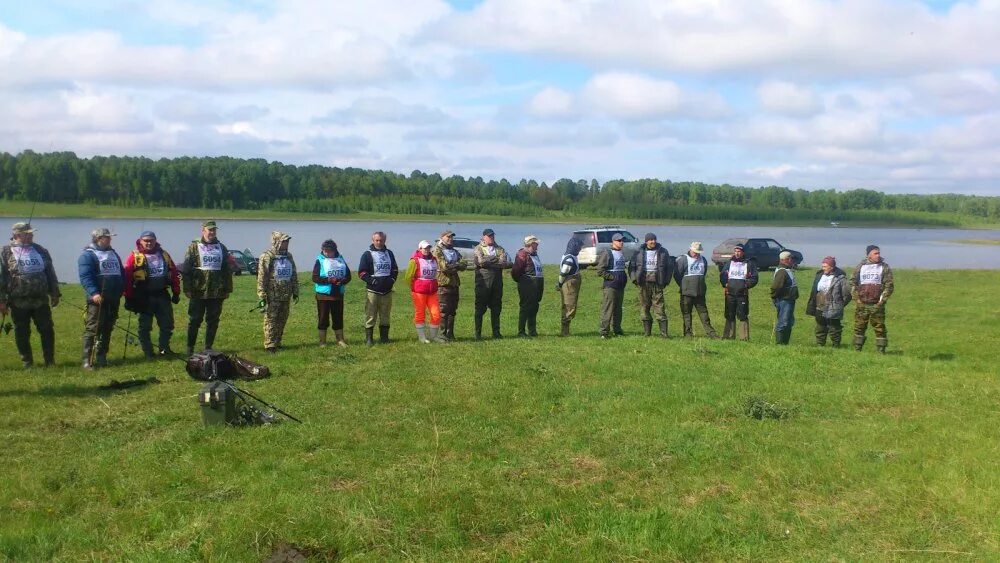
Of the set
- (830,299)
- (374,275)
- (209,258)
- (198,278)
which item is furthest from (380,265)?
(830,299)

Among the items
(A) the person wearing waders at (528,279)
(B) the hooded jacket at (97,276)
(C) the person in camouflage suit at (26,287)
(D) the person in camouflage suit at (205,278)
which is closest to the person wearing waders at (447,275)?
(A) the person wearing waders at (528,279)

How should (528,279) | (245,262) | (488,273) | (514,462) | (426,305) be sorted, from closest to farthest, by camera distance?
(514,462) < (426,305) < (488,273) < (528,279) < (245,262)

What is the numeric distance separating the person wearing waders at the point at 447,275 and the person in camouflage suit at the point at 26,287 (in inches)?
228

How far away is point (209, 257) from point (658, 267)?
7.90m

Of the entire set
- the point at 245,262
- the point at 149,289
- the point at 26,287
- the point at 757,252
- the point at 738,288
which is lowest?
the point at 245,262

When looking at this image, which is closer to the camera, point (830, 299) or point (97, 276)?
point (97, 276)

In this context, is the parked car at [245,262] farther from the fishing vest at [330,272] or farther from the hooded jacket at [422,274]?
the hooded jacket at [422,274]

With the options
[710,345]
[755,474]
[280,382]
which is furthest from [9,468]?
[710,345]

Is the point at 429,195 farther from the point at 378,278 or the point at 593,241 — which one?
the point at 378,278

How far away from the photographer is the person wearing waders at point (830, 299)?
15.2m

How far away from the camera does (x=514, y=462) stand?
7.14 m

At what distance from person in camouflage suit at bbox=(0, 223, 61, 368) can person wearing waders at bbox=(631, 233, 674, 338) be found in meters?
9.72

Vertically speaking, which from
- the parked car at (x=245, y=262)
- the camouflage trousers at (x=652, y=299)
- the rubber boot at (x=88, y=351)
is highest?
the camouflage trousers at (x=652, y=299)

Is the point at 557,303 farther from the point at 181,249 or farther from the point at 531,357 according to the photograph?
the point at 181,249
